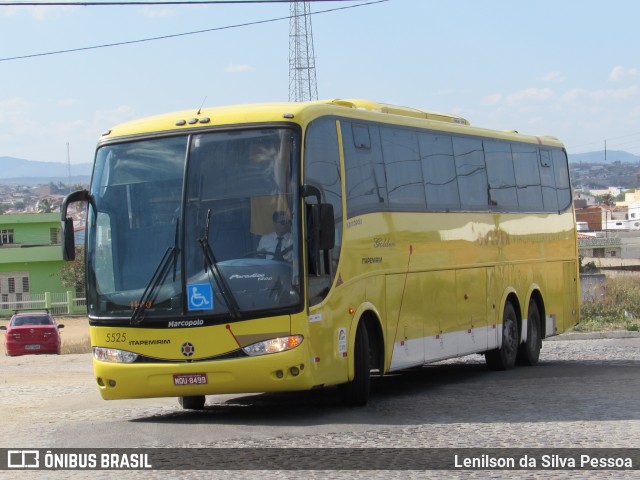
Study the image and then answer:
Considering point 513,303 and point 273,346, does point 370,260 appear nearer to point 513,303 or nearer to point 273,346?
point 273,346

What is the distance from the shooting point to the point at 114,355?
46.1ft

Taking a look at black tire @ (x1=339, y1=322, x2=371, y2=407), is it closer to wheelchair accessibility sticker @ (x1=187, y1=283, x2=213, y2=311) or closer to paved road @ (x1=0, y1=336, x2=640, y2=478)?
paved road @ (x1=0, y1=336, x2=640, y2=478)

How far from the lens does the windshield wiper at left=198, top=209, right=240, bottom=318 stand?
1341 centimetres

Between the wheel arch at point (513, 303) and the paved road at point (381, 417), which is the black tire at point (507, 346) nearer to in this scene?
the wheel arch at point (513, 303)

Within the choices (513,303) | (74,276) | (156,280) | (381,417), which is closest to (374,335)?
(381,417)

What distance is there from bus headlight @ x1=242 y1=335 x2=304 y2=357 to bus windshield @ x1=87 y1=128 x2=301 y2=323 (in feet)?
1.05

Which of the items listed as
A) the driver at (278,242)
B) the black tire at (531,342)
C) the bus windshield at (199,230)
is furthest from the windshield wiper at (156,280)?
the black tire at (531,342)

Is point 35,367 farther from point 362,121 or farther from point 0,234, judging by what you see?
point 0,234

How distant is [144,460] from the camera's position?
1080cm

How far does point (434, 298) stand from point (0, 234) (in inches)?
3160

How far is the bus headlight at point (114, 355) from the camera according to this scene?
13.9m

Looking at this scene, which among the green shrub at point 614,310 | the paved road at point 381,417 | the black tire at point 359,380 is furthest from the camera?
the green shrub at point 614,310

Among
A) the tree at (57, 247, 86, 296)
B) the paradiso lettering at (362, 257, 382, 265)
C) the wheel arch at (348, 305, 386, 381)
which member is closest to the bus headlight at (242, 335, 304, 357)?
the wheel arch at (348, 305, 386, 381)

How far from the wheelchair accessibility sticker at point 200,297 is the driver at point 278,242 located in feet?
2.40
